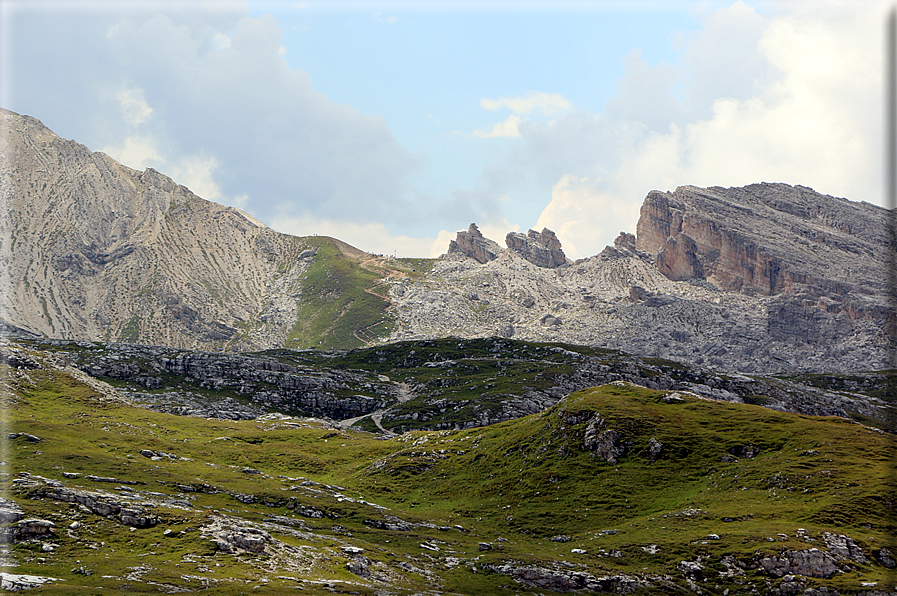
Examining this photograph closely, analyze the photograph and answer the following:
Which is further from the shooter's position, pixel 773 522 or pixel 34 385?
pixel 34 385

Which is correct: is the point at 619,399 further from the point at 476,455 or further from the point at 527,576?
the point at 527,576

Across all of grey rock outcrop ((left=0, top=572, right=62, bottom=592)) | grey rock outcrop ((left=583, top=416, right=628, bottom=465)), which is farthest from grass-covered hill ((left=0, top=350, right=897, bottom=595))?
grey rock outcrop ((left=0, top=572, right=62, bottom=592))

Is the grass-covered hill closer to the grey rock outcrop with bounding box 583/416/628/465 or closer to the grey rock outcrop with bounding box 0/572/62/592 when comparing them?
the grey rock outcrop with bounding box 583/416/628/465

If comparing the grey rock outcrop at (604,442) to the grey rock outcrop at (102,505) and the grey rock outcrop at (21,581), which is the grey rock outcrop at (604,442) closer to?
the grey rock outcrop at (102,505)

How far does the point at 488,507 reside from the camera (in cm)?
10125

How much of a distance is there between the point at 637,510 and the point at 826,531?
2461 cm

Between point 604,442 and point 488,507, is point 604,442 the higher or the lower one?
the higher one

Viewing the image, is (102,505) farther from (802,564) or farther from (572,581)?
(802,564)

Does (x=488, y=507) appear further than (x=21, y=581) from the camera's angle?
Yes

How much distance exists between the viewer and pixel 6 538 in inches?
2302

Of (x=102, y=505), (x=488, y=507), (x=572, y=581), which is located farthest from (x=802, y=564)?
(x=102, y=505)

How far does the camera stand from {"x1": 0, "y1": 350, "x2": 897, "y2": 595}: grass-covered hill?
6369 cm

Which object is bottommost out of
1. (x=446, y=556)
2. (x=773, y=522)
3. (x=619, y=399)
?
(x=446, y=556)

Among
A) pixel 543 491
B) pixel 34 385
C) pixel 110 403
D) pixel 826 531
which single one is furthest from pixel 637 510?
pixel 34 385
